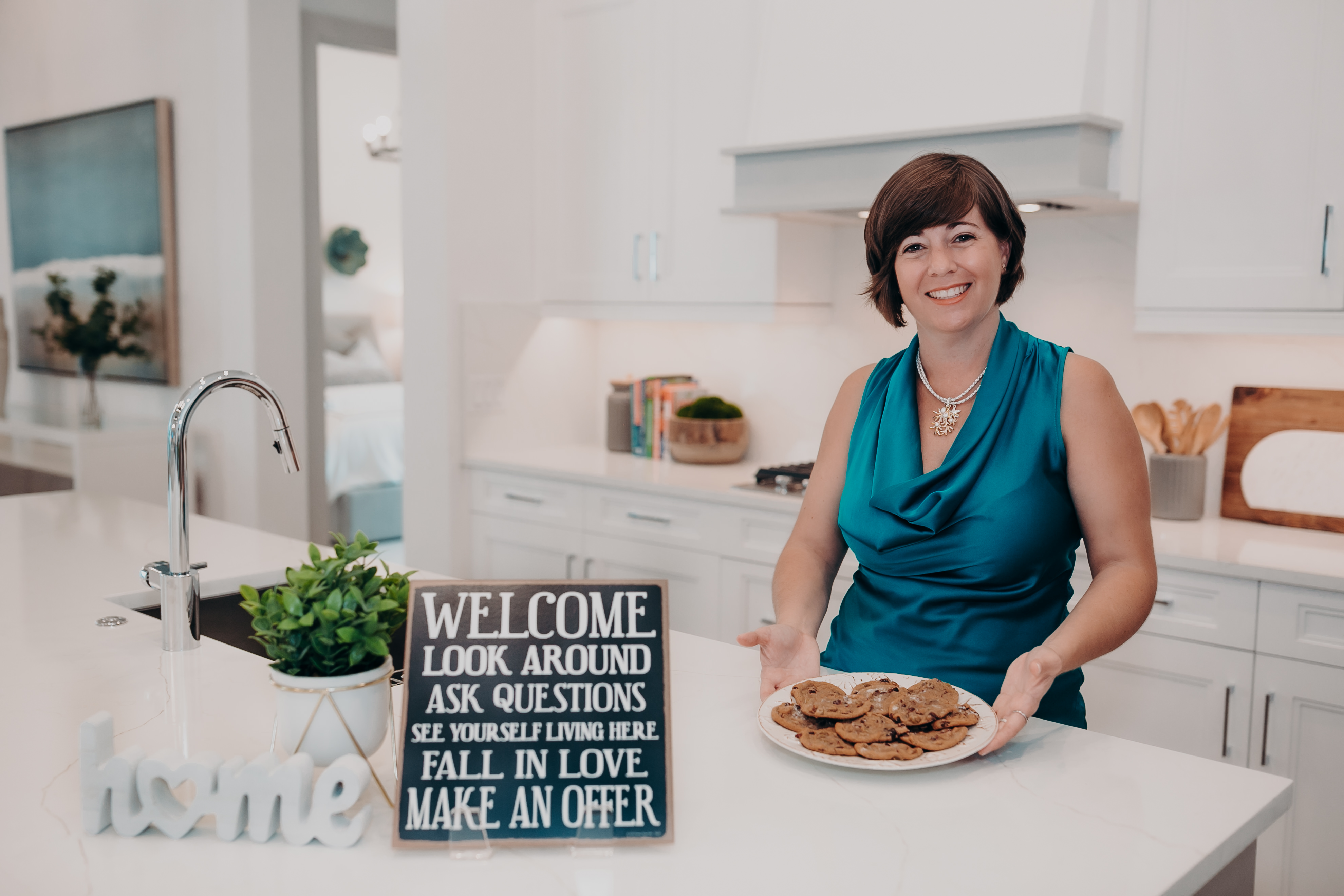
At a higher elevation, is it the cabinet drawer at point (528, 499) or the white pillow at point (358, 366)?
the white pillow at point (358, 366)

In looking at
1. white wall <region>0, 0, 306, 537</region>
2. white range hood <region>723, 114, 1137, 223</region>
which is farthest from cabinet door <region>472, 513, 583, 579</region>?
white wall <region>0, 0, 306, 537</region>

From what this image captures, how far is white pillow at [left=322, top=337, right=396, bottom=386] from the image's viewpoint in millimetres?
7242

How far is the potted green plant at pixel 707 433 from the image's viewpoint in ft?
11.4

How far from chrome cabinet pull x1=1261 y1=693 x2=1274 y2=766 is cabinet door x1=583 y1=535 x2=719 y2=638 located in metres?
1.36

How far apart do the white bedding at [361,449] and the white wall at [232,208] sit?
1.02m

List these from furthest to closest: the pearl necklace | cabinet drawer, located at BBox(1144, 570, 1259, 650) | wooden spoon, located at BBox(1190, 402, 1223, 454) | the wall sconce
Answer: the wall sconce → wooden spoon, located at BBox(1190, 402, 1223, 454) → cabinet drawer, located at BBox(1144, 570, 1259, 650) → the pearl necklace

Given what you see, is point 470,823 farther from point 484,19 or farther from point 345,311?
point 345,311

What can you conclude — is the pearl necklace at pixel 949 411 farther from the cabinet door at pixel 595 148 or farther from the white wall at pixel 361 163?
the white wall at pixel 361 163

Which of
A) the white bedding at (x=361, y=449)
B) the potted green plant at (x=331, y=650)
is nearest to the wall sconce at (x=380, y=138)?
the white bedding at (x=361, y=449)

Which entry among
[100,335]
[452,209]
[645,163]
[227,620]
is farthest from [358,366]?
[227,620]

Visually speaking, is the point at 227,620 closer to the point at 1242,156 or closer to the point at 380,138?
the point at 1242,156

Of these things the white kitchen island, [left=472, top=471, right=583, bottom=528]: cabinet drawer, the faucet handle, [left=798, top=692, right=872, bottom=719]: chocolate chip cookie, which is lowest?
[left=472, top=471, right=583, bottom=528]: cabinet drawer

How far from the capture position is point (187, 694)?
4.68ft

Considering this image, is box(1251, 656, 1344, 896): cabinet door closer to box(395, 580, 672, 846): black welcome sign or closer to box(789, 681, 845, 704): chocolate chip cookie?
box(789, 681, 845, 704): chocolate chip cookie
